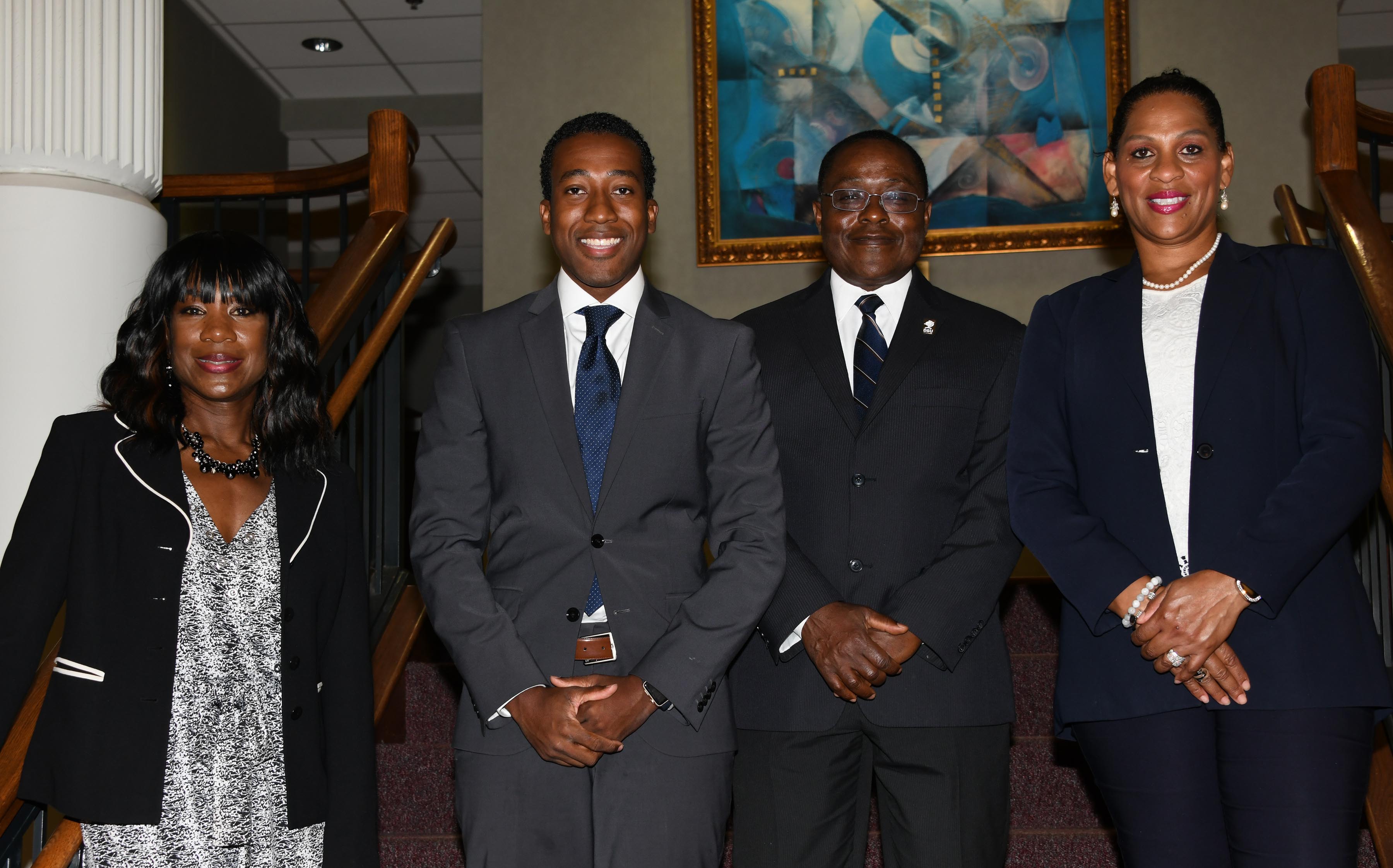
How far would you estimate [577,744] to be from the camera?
6.19 ft

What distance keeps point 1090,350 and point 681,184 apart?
12.3ft

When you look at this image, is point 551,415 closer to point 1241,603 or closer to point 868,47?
point 1241,603

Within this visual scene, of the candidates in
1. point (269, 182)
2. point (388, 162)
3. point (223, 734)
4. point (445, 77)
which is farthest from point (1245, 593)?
point (445, 77)

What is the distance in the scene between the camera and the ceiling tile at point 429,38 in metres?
7.06

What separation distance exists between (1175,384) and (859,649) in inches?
27.0

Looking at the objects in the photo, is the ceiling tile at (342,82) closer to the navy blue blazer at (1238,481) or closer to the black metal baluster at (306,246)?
the black metal baluster at (306,246)

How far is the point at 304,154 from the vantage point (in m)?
8.73

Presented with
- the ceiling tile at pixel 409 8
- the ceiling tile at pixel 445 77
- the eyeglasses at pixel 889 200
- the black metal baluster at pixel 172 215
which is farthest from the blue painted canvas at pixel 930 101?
the eyeglasses at pixel 889 200

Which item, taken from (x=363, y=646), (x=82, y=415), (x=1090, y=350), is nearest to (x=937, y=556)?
(x=1090, y=350)

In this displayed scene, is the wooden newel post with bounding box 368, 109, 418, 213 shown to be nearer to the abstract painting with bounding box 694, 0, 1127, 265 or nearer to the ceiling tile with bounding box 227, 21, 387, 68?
the abstract painting with bounding box 694, 0, 1127, 265

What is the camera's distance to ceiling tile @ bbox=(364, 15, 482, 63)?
706cm

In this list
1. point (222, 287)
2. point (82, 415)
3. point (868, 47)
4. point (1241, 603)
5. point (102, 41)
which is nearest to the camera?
point (1241, 603)

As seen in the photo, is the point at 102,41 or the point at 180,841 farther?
the point at 102,41

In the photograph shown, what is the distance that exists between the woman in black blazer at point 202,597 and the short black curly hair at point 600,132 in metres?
0.53
